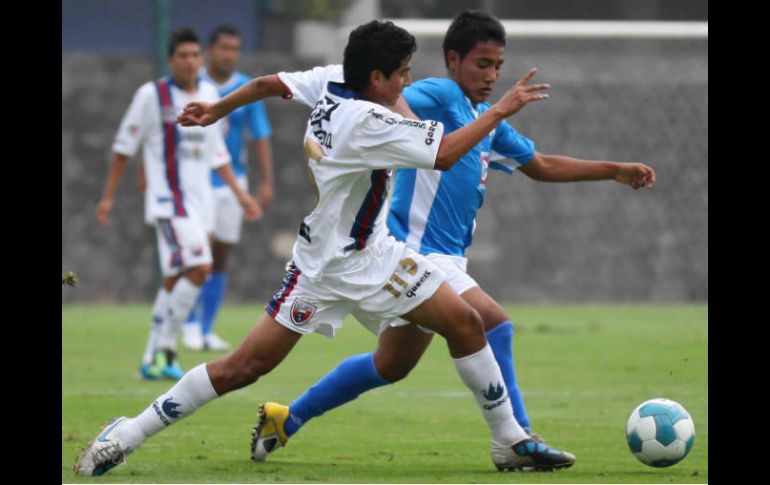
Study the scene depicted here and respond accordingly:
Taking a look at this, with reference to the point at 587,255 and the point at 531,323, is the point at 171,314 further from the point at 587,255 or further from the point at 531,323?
the point at 587,255

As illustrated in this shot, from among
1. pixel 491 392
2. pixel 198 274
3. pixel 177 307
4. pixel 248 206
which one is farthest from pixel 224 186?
pixel 491 392

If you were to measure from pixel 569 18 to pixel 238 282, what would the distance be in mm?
7314

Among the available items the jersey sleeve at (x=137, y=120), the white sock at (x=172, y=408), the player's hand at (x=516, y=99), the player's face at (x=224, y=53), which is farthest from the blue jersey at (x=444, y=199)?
the player's face at (x=224, y=53)

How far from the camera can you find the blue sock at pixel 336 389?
22.5 ft

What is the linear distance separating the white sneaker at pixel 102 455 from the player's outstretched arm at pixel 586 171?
2.31 m

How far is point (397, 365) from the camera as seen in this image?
6.82 metres

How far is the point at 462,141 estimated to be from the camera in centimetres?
588

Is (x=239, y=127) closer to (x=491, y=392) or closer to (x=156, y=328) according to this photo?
(x=156, y=328)

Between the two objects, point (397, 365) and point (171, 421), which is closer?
point (171, 421)

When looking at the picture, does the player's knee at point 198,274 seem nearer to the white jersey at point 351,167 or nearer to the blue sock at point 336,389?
the blue sock at point 336,389

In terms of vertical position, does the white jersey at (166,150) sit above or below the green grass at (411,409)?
above

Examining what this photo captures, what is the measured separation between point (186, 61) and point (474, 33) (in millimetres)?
3981
